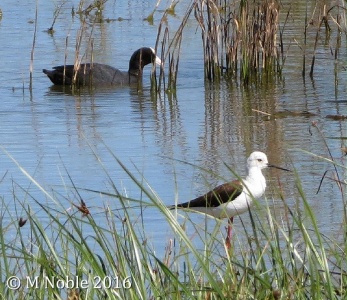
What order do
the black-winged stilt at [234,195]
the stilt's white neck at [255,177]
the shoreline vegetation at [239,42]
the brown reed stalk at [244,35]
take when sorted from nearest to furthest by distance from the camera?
the black-winged stilt at [234,195] < the stilt's white neck at [255,177] < the shoreline vegetation at [239,42] < the brown reed stalk at [244,35]

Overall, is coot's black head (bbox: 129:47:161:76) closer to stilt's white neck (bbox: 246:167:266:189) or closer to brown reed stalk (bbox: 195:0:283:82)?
brown reed stalk (bbox: 195:0:283:82)

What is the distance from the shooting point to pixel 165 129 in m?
9.36

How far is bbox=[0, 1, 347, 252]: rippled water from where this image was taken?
7098mm

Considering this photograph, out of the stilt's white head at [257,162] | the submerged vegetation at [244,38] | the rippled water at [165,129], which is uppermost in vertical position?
the submerged vegetation at [244,38]

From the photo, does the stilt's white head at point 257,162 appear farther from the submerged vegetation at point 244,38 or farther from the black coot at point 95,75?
the black coot at point 95,75

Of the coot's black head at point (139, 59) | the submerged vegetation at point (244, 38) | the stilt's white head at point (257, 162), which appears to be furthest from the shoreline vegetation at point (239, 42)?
the stilt's white head at point (257, 162)

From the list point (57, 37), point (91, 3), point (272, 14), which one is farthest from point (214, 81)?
point (91, 3)

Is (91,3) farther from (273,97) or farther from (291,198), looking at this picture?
(291,198)

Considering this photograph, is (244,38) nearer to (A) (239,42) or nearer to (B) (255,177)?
(A) (239,42)

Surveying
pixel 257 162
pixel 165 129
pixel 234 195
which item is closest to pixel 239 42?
pixel 165 129

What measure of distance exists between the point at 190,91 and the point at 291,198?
475 cm

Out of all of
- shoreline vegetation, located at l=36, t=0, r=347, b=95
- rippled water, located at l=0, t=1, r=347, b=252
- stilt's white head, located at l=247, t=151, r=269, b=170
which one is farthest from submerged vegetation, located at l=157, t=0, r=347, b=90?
stilt's white head, located at l=247, t=151, r=269, b=170

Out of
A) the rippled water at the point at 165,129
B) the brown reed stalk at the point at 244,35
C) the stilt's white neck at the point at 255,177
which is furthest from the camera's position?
the brown reed stalk at the point at 244,35

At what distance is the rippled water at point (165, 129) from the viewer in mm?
7098
